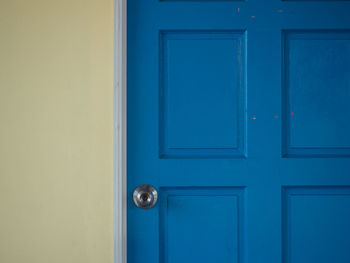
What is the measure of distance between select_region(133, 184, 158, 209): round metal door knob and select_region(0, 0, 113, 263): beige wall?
0.12m

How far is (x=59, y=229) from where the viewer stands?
3.62 ft

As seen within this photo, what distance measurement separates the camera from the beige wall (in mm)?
1104

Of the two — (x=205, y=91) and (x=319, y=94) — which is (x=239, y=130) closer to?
(x=205, y=91)

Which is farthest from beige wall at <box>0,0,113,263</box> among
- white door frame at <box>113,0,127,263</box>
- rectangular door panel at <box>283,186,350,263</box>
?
rectangular door panel at <box>283,186,350,263</box>

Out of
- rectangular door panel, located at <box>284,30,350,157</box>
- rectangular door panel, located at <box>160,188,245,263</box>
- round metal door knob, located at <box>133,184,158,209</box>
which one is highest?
rectangular door panel, located at <box>284,30,350,157</box>

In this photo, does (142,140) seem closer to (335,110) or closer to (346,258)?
(335,110)

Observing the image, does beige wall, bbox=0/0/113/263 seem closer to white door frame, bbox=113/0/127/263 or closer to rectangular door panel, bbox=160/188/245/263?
white door frame, bbox=113/0/127/263

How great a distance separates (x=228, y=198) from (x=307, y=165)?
1.13ft

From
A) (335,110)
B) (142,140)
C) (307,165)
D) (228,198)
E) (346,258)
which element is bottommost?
(346,258)

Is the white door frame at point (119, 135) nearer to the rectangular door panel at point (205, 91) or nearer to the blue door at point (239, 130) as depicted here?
the blue door at point (239, 130)

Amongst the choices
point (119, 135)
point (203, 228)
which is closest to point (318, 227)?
point (203, 228)

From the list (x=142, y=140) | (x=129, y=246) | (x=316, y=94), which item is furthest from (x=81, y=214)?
(x=316, y=94)

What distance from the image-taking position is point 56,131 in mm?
1112

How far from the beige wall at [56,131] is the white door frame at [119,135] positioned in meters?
0.05
